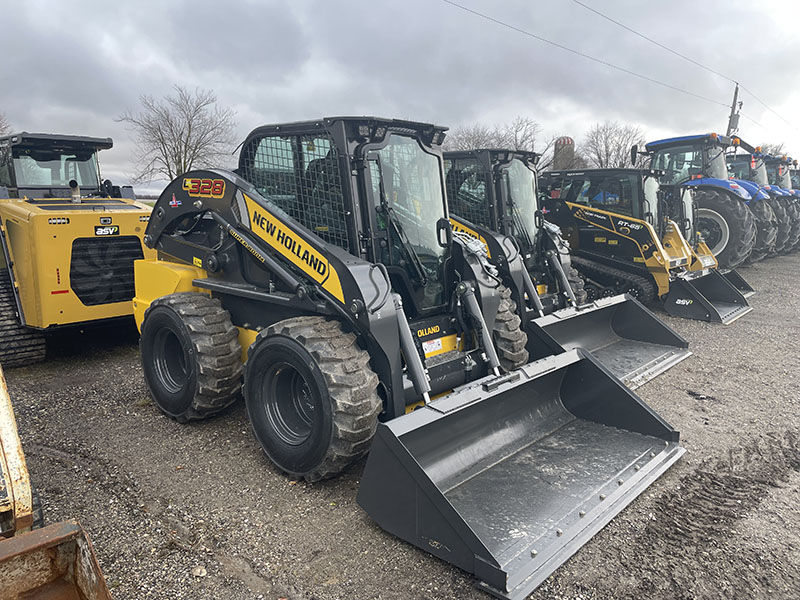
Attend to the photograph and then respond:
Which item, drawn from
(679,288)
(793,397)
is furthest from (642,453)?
(679,288)

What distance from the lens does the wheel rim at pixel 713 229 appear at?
1129 cm

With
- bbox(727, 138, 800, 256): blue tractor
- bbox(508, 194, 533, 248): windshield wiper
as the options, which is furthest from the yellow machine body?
bbox(727, 138, 800, 256): blue tractor

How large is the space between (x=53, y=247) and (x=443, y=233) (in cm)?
415

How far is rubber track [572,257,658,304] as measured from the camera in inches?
348

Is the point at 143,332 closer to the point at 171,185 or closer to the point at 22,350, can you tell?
the point at 171,185

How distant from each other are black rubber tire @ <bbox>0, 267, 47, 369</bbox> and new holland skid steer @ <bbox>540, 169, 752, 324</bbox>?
753 centimetres

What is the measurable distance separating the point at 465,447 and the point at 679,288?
6611 millimetres

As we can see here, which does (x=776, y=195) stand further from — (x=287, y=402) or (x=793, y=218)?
(x=287, y=402)

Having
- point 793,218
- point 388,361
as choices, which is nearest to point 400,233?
point 388,361

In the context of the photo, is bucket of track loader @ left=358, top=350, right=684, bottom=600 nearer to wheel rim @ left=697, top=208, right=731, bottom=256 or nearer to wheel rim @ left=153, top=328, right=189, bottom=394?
wheel rim @ left=153, top=328, right=189, bottom=394

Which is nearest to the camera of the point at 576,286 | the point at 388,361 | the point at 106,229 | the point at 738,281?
the point at 388,361

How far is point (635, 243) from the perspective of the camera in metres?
8.86

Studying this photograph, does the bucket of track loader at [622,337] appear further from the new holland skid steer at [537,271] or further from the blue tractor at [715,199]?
the blue tractor at [715,199]

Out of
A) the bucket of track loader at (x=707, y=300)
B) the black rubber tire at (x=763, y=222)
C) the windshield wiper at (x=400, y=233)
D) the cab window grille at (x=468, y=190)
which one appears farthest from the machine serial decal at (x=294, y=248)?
the black rubber tire at (x=763, y=222)
